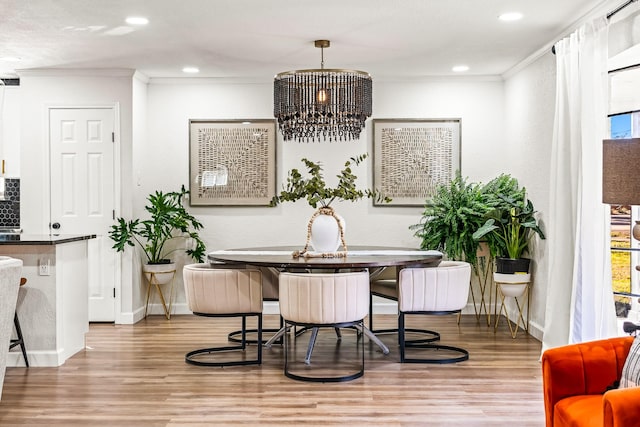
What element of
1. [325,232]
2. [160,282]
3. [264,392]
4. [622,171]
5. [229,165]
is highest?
A: [229,165]

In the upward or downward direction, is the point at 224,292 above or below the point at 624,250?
below

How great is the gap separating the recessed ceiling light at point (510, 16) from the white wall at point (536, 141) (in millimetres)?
922

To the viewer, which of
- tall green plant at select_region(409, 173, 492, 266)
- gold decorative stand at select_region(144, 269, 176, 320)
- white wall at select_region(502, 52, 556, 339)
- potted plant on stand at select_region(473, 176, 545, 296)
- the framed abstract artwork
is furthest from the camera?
the framed abstract artwork

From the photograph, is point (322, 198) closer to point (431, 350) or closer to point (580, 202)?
point (431, 350)

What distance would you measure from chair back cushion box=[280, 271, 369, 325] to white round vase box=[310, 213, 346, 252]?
69 cm

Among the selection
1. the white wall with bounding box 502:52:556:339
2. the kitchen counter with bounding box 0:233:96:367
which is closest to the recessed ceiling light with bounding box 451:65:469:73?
the white wall with bounding box 502:52:556:339

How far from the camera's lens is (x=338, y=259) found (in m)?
4.98

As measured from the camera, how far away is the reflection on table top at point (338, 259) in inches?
185

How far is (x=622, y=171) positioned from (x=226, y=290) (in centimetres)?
292

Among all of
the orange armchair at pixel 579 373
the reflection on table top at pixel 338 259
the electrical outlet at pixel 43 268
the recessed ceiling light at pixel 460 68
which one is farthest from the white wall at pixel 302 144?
the orange armchair at pixel 579 373

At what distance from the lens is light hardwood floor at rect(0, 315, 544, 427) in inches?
149

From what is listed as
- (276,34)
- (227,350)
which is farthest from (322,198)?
(227,350)

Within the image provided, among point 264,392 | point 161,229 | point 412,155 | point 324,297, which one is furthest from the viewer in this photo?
point 412,155

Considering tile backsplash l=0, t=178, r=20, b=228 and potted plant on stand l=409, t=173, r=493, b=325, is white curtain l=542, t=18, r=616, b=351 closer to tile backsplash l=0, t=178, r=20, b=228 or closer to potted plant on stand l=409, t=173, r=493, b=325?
potted plant on stand l=409, t=173, r=493, b=325
